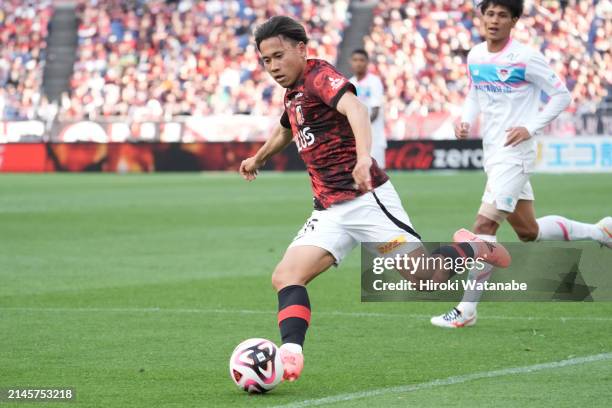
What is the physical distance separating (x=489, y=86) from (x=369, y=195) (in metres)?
2.51

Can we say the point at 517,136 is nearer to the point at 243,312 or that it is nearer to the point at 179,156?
the point at 243,312

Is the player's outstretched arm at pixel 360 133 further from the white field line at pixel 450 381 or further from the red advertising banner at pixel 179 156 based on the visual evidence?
the red advertising banner at pixel 179 156

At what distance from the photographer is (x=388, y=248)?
251 inches

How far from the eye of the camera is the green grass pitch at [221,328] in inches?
234

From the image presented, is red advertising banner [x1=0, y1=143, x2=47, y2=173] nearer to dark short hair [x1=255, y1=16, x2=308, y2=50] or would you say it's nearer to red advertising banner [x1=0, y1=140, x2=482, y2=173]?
red advertising banner [x1=0, y1=140, x2=482, y2=173]

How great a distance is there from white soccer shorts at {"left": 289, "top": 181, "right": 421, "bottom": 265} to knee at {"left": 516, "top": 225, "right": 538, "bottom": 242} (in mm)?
2555

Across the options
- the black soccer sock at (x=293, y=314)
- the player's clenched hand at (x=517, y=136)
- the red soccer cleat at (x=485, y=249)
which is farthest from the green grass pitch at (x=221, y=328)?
the player's clenched hand at (x=517, y=136)

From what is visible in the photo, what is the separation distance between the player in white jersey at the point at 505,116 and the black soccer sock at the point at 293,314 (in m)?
2.28

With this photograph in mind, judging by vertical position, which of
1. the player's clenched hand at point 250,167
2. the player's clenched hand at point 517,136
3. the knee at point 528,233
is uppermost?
the player's clenched hand at point 517,136

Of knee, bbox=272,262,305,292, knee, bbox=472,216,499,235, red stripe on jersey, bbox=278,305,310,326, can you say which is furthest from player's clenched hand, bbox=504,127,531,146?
red stripe on jersey, bbox=278,305,310,326

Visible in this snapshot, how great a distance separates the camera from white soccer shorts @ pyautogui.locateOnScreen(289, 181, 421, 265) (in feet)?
20.7

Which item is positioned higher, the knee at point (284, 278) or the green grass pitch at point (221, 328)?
the knee at point (284, 278)

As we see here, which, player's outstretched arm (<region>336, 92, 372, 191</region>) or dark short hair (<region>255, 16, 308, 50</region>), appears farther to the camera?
dark short hair (<region>255, 16, 308, 50</region>)

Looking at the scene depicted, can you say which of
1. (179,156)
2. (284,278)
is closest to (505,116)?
(284,278)
